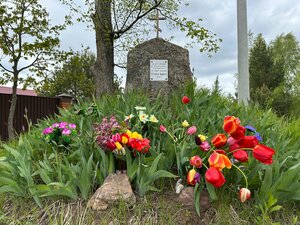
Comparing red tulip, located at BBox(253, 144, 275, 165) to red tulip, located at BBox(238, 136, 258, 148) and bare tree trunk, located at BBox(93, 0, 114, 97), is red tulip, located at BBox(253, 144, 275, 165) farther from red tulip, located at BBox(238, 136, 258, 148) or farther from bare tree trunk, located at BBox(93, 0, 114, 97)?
bare tree trunk, located at BBox(93, 0, 114, 97)

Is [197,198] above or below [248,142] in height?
below

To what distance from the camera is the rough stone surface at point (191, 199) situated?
1.78 metres

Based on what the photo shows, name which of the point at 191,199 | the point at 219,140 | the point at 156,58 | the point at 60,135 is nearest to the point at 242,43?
the point at 156,58

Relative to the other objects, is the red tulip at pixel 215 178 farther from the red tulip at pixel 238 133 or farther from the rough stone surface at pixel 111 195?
the rough stone surface at pixel 111 195

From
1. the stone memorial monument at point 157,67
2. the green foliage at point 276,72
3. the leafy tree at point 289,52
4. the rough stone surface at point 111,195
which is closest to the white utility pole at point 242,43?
the stone memorial monument at point 157,67

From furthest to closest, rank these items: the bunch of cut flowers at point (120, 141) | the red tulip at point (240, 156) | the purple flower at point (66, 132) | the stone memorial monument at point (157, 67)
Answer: the stone memorial monument at point (157, 67) < the purple flower at point (66, 132) < the bunch of cut flowers at point (120, 141) < the red tulip at point (240, 156)

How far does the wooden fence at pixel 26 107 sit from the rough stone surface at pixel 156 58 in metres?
6.47

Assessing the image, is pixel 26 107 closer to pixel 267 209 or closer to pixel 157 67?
pixel 157 67

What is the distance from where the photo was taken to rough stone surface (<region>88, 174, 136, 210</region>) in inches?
69.0

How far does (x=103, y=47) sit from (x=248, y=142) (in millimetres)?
5946

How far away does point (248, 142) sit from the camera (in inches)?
67.6

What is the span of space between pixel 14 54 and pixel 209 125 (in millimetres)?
7978

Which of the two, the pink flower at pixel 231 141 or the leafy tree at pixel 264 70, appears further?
the leafy tree at pixel 264 70

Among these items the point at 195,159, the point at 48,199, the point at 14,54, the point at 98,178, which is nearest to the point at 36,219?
the point at 48,199
